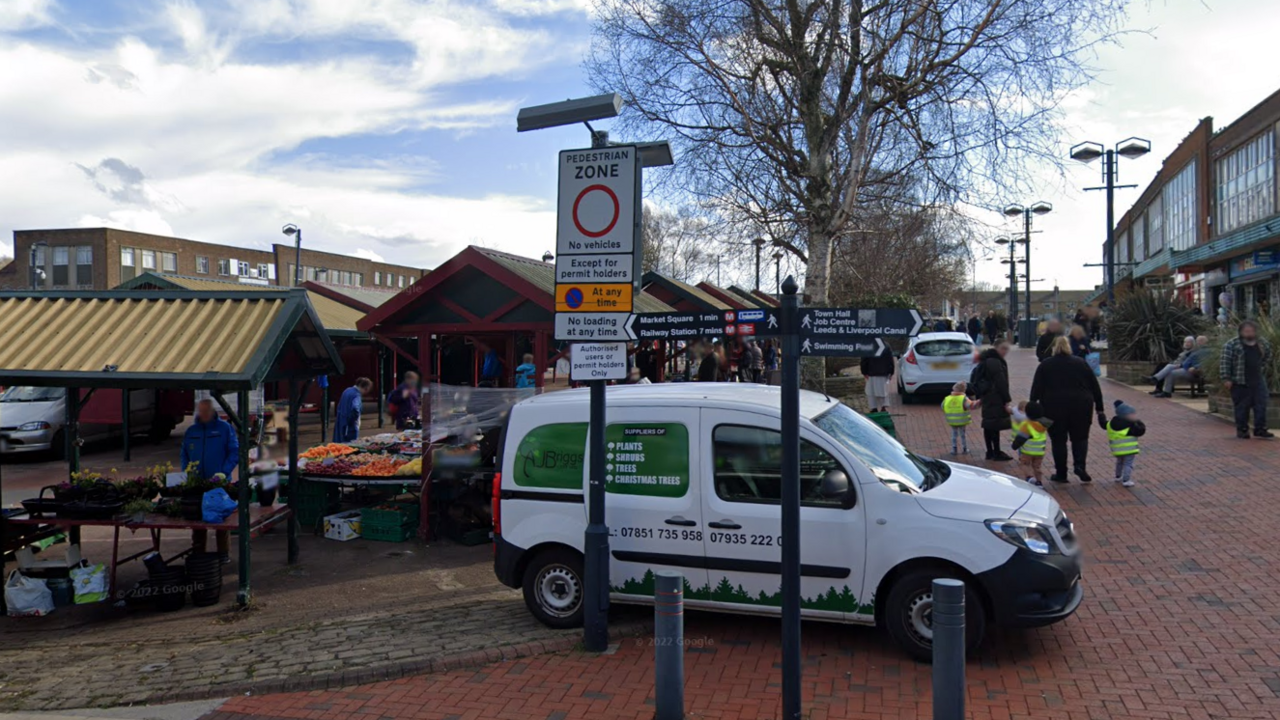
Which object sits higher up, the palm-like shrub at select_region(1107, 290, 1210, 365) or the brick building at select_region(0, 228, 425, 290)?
the brick building at select_region(0, 228, 425, 290)

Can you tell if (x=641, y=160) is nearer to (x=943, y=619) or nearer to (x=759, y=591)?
(x=759, y=591)

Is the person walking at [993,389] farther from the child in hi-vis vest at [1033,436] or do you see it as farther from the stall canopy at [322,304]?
the stall canopy at [322,304]

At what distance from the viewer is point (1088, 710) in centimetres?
480

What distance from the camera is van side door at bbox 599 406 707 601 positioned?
5.98 m

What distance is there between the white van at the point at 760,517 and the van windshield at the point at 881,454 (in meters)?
0.02

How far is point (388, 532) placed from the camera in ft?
31.6

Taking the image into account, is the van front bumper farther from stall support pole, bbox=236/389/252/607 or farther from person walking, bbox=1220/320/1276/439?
person walking, bbox=1220/320/1276/439

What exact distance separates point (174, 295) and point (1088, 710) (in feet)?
26.2

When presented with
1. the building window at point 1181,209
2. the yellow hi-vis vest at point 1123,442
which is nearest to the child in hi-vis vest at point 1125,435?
the yellow hi-vis vest at point 1123,442

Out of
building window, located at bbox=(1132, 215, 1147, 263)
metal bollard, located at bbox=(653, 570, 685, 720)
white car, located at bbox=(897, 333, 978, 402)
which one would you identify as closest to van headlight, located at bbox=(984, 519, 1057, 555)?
metal bollard, located at bbox=(653, 570, 685, 720)

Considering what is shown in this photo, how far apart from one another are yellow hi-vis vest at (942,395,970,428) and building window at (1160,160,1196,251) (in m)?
28.6

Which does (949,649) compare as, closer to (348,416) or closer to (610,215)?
(610,215)

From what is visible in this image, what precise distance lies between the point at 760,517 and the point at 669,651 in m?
1.31

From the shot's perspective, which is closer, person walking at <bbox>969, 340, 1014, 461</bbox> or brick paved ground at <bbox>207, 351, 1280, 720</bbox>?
brick paved ground at <bbox>207, 351, 1280, 720</bbox>
